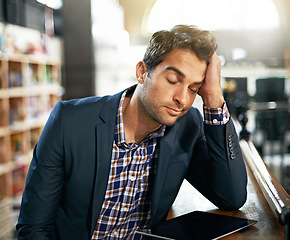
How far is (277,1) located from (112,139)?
10649 millimetres

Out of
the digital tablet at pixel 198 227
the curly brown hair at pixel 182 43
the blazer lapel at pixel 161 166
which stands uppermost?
the curly brown hair at pixel 182 43

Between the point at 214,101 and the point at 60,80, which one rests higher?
the point at 60,80

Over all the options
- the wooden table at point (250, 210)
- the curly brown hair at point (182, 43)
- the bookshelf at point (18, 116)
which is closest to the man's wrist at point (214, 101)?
the curly brown hair at point (182, 43)

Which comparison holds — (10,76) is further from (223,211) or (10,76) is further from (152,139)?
(223,211)

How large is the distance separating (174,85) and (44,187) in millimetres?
554

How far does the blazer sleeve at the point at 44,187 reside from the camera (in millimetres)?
1230

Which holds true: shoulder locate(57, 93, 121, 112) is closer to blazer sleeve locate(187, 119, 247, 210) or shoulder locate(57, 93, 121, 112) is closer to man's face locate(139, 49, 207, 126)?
man's face locate(139, 49, 207, 126)

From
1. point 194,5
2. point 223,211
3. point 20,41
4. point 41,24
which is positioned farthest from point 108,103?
point 194,5

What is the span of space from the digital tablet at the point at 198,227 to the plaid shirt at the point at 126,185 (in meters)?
0.27

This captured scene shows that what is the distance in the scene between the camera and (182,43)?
1282 mm

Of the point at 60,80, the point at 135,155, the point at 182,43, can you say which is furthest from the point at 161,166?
the point at 60,80

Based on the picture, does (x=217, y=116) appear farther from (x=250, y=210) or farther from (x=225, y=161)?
(x=250, y=210)

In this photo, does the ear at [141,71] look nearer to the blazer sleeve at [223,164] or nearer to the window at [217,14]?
the blazer sleeve at [223,164]

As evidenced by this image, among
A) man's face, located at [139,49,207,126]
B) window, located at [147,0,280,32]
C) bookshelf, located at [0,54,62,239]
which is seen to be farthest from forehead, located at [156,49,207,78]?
window, located at [147,0,280,32]
